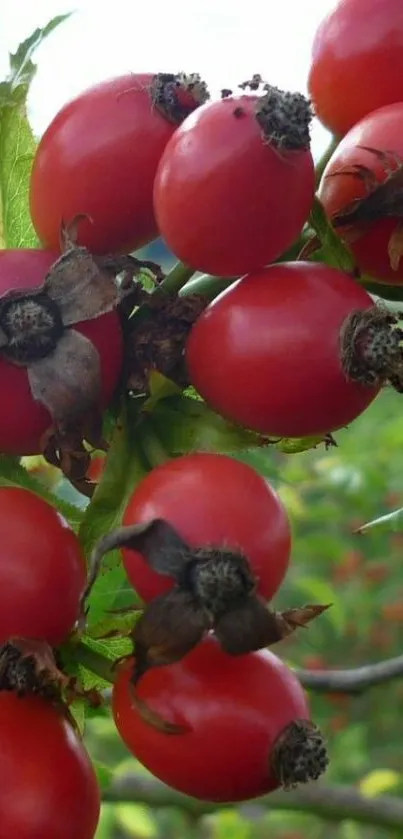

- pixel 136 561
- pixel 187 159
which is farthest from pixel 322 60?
pixel 136 561

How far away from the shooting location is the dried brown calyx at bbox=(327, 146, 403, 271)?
1110mm

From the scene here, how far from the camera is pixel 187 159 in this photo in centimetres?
112

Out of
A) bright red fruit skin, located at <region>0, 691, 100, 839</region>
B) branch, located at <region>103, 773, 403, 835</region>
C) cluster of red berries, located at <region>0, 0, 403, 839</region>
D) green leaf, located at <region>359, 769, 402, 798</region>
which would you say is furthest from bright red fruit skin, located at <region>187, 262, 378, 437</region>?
green leaf, located at <region>359, 769, 402, 798</region>

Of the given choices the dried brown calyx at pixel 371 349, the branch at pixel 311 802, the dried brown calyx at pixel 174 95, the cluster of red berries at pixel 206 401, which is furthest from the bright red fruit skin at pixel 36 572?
the branch at pixel 311 802

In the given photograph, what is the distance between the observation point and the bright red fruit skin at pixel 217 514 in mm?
1005

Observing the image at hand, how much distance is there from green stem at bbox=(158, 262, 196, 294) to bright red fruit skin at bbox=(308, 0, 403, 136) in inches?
10.1

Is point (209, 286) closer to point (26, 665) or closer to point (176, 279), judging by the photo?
point (176, 279)

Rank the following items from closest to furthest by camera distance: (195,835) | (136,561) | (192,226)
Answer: (136,561)
(192,226)
(195,835)

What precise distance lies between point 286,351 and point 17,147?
550mm

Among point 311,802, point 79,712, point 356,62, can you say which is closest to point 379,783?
point 311,802

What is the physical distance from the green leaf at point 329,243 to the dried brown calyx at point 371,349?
89mm

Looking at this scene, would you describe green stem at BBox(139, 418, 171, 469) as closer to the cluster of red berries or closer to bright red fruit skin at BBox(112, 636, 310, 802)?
the cluster of red berries

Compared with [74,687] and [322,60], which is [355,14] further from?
[74,687]

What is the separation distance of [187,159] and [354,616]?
464 centimetres
